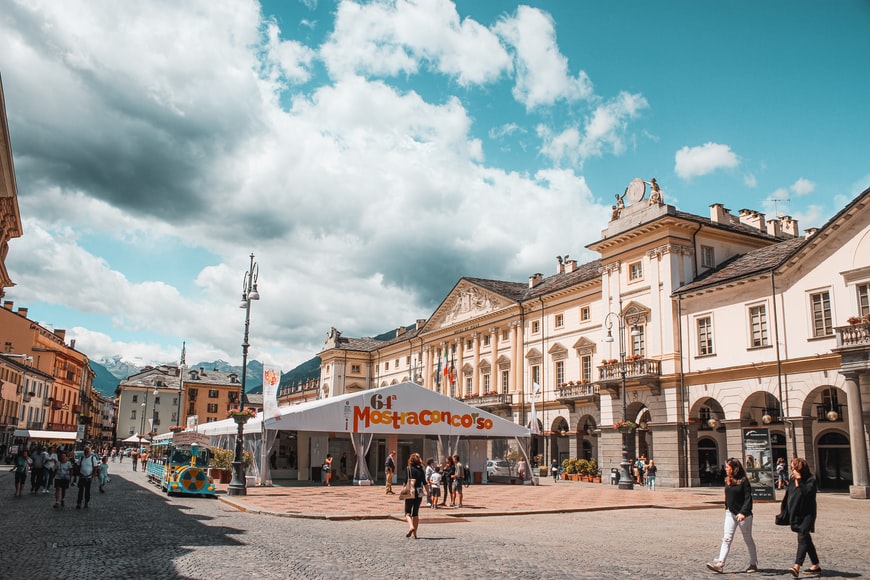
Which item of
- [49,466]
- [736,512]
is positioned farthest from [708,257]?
[49,466]

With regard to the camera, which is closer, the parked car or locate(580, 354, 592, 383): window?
the parked car

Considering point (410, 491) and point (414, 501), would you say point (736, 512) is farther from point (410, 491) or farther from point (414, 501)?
point (410, 491)

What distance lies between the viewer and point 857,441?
27.6 m

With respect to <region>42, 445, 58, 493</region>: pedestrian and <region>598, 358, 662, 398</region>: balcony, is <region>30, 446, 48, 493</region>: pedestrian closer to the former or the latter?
<region>42, 445, 58, 493</region>: pedestrian

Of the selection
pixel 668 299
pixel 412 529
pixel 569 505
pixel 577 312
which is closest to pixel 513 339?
pixel 577 312

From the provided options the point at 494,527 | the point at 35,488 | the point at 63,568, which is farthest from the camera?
the point at 35,488

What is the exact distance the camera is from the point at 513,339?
186ft

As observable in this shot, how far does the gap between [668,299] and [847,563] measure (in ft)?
89.7

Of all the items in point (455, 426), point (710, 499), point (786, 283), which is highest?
point (786, 283)

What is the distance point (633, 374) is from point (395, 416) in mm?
13782

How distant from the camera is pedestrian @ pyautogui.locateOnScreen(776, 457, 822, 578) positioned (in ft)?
34.4

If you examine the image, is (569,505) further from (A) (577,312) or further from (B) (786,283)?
(A) (577,312)

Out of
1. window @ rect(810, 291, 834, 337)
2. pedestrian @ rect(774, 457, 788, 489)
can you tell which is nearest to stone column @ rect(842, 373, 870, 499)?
window @ rect(810, 291, 834, 337)

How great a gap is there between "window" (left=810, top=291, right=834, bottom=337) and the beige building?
6 cm
